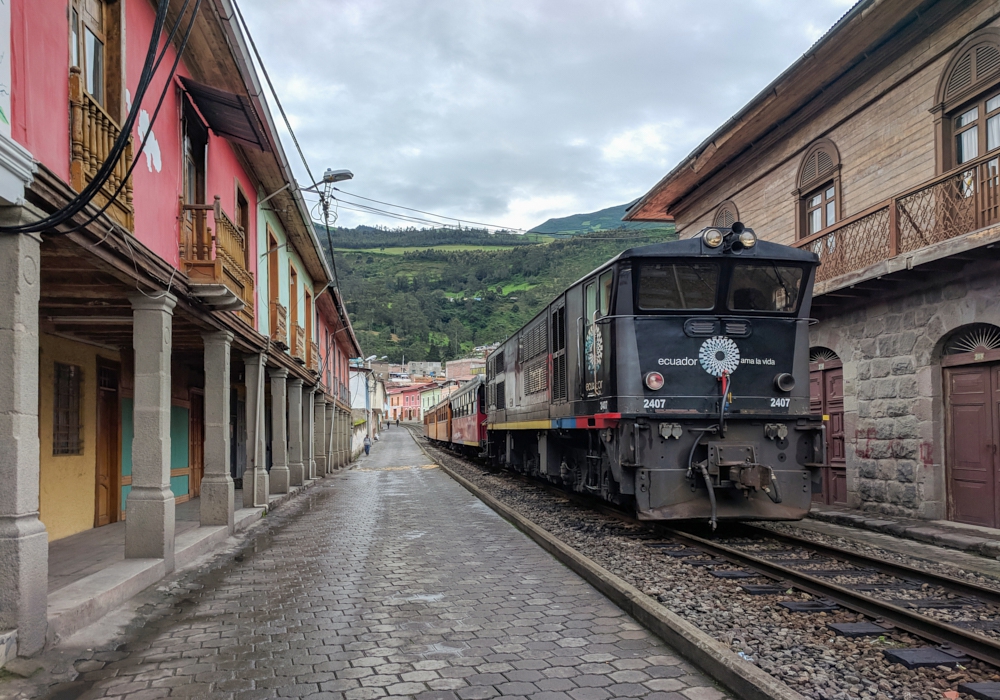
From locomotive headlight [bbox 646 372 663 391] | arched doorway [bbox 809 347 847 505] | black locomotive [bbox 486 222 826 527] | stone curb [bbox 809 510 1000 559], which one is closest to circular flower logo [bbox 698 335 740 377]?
black locomotive [bbox 486 222 826 527]

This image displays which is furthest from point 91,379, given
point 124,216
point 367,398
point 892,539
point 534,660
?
point 367,398

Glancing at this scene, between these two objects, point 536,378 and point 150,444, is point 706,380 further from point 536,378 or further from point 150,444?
point 150,444

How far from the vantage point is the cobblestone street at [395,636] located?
160 inches

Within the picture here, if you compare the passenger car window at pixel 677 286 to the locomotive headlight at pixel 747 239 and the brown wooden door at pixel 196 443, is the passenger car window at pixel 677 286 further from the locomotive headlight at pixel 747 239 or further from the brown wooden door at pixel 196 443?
the brown wooden door at pixel 196 443

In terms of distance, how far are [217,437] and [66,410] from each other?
6.08ft

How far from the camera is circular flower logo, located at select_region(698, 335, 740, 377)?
8.38m

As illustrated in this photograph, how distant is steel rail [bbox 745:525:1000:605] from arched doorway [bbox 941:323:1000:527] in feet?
10.2

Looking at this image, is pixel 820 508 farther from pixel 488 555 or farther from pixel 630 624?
pixel 630 624

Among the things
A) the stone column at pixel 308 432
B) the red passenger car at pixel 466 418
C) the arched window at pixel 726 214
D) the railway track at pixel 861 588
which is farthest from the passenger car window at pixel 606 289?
the red passenger car at pixel 466 418

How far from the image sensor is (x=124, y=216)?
6453mm

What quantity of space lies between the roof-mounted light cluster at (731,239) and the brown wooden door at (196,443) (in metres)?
10.7

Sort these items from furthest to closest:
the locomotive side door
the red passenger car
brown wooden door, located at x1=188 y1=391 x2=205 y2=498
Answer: the red passenger car < brown wooden door, located at x1=188 y1=391 x2=205 y2=498 < the locomotive side door

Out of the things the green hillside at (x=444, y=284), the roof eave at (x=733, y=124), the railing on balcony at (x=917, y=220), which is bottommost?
the railing on balcony at (x=917, y=220)

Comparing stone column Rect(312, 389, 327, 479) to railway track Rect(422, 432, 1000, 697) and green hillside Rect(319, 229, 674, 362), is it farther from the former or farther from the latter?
green hillside Rect(319, 229, 674, 362)
